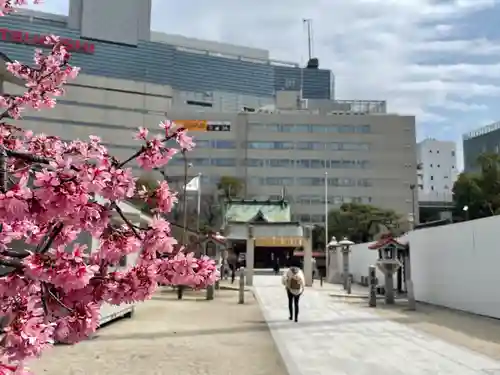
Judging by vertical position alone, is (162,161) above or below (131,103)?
below

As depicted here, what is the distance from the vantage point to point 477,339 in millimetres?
10883

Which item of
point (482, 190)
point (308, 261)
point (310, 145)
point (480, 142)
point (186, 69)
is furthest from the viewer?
point (186, 69)

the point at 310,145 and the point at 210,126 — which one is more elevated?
the point at 210,126

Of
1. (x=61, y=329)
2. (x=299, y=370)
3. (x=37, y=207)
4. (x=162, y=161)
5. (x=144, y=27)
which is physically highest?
(x=144, y=27)

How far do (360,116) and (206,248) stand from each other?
7668 cm

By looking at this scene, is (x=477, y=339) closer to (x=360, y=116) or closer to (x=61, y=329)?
(x=61, y=329)

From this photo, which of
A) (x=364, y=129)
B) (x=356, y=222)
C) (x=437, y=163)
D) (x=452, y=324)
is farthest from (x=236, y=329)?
(x=437, y=163)

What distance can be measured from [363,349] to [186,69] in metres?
119

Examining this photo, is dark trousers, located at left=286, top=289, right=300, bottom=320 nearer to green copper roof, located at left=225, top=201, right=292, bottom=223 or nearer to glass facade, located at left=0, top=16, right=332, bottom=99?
green copper roof, located at left=225, top=201, right=292, bottom=223

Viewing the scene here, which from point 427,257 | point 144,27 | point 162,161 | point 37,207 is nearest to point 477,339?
point 427,257

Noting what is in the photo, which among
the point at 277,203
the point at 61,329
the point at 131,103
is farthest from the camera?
the point at 131,103

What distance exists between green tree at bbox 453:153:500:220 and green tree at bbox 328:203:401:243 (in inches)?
332

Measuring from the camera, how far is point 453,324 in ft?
43.5

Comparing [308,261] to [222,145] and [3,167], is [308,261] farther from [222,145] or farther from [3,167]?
[222,145]
